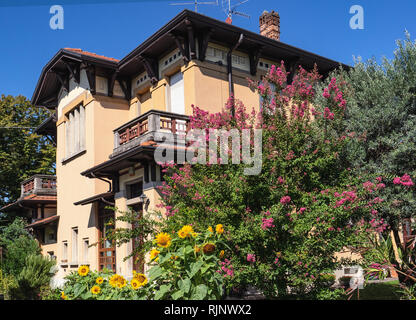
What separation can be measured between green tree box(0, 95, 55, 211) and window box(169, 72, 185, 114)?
1675cm

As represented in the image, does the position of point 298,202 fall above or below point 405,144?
below

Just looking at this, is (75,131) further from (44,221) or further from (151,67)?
(151,67)

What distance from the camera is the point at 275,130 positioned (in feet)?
23.5

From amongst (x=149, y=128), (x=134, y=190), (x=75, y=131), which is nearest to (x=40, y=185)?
(x=75, y=131)

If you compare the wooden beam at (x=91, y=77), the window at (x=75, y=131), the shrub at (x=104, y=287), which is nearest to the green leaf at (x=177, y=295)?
the shrub at (x=104, y=287)

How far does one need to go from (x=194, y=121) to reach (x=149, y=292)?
12.3 feet

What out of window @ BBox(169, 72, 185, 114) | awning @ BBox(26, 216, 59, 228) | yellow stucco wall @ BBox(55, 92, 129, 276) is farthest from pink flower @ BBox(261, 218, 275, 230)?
awning @ BBox(26, 216, 59, 228)

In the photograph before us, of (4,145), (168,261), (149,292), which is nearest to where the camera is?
(168,261)

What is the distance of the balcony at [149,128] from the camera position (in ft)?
38.8

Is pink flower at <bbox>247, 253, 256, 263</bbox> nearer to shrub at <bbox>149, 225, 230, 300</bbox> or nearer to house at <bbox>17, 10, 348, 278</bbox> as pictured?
shrub at <bbox>149, 225, 230, 300</bbox>

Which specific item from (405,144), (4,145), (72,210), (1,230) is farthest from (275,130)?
(4,145)

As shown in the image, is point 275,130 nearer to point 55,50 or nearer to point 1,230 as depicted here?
point 55,50

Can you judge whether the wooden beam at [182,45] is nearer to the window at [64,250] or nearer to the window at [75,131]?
the window at [75,131]

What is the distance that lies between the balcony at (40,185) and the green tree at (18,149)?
241 inches
